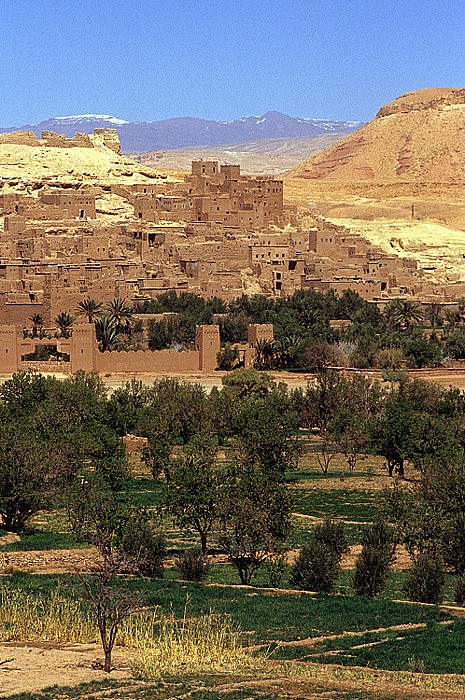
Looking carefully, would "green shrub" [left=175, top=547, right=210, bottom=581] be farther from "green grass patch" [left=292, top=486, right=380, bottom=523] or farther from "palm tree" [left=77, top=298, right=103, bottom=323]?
"palm tree" [left=77, top=298, right=103, bottom=323]

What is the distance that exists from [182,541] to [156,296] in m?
35.9

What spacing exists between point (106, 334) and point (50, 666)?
121ft

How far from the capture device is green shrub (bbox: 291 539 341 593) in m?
19.8

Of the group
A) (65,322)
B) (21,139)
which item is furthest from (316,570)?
(21,139)

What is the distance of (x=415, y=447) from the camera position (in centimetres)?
3269

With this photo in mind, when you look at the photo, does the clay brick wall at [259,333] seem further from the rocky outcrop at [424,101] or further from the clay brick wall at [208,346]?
the rocky outcrop at [424,101]

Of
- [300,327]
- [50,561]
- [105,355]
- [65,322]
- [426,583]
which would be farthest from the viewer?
[300,327]

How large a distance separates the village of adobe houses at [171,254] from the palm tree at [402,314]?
84.6 inches

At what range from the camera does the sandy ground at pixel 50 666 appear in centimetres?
1356

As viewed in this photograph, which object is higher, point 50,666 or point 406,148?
point 406,148

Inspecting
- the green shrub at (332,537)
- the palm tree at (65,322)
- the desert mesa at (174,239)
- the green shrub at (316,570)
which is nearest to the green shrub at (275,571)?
the green shrub at (316,570)

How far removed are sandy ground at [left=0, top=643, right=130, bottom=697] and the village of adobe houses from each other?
32713 mm

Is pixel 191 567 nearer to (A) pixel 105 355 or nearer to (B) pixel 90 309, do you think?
(A) pixel 105 355

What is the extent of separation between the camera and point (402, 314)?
5950 cm
